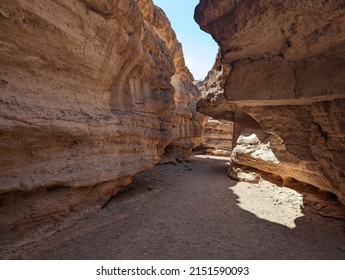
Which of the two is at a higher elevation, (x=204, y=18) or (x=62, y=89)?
(x=204, y=18)

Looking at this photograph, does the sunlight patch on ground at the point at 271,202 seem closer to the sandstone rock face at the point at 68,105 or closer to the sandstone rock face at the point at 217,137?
the sandstone rock face at the point at 68,105

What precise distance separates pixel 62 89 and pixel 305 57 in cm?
502

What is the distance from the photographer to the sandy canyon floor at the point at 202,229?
3.34 meters

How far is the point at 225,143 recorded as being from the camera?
65.6ft

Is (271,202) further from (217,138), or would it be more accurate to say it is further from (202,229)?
(217,138)

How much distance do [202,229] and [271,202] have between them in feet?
8.98

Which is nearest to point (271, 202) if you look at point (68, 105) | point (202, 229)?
point (202, 229)

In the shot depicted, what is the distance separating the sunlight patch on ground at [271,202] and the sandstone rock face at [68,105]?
3383 millimetres

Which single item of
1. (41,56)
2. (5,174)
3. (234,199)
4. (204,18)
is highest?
(204,18)

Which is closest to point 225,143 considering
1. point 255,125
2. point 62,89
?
point 255,125

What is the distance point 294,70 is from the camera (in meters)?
4.22

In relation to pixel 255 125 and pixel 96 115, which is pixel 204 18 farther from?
pixel 255 125

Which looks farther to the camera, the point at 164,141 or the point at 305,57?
the point at 164,141

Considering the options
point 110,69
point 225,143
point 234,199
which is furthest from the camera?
point 225,143
